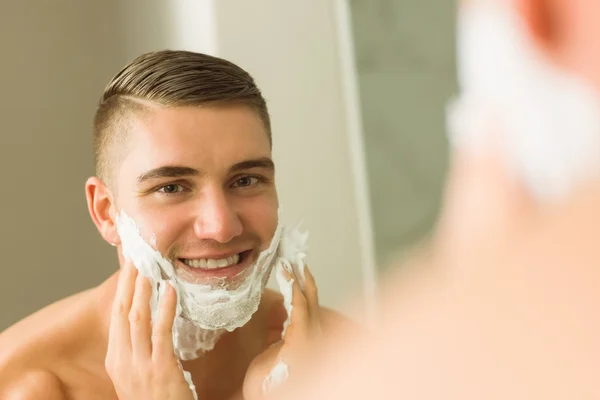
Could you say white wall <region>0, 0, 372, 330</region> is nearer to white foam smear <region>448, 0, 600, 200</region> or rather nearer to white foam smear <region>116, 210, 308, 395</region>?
white foam smear <region>116, 210, 308, 395</region>

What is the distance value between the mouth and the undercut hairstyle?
0.50 feet

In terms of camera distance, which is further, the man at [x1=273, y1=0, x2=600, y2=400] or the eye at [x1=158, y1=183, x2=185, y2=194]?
the eye at [x1=158, y1=183, x2=185, y2=194]

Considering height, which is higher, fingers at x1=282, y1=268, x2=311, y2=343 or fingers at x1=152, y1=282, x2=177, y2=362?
fingers at x1=152, y1=282, x2=177, y2=362

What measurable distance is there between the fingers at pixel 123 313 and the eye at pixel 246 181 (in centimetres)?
15

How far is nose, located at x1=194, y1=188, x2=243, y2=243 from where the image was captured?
2.35ft

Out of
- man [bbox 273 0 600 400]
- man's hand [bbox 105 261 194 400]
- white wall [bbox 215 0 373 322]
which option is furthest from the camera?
white wall [bbox 215 0 373 322]

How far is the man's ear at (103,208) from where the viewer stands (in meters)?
0.79

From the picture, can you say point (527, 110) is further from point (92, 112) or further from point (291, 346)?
point (92, 112)

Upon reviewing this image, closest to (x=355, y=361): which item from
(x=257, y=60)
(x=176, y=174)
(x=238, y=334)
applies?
(x=176, y=174)

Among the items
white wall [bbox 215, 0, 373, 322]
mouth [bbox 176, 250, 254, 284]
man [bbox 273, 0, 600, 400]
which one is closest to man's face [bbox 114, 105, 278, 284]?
mouth [bbox 176, 250, 254, 284]

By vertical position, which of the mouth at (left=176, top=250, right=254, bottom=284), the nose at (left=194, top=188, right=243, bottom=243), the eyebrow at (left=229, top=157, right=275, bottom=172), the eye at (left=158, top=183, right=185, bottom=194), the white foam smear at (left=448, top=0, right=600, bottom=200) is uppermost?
the white foam smear at (left=448, top=0, right=600, bottom=200)

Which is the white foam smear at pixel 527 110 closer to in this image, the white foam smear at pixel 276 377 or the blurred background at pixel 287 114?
the white foam smear at pixel 276 377

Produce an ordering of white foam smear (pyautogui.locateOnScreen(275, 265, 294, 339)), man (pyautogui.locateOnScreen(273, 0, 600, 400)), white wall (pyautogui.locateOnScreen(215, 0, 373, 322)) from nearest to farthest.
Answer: man (pyautogui.locateOnScreen(273, 0, 600, 400))
white foam smear (pyautogui.locateOnScreen(275, 265, 294, 339))
white wall (pyautogui.locateOnScreen(215, 0, 373, 322))

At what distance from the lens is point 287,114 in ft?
3.62
